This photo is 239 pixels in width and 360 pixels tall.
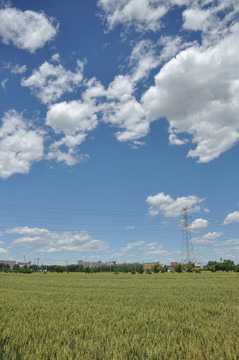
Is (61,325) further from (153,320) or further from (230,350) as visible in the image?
(230,350)

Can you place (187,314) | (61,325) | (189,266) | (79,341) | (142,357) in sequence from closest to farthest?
A: (142,357) → (79,341) → (61,325) → (187,314) → (189,266)

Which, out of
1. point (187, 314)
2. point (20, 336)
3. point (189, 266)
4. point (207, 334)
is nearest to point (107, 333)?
point (20, 336)

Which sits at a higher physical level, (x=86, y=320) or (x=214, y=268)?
(x=86, y=320)

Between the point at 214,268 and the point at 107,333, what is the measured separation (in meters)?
127

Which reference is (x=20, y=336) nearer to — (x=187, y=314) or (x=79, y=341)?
(x=79, y=341)

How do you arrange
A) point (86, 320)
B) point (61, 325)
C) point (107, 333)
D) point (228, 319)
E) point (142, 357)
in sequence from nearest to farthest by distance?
point (142, 357)
point (107, 333)
point (61, 325)
point (86, 320)
point (228, 319)

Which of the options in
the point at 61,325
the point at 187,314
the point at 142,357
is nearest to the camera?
the point at 142,357

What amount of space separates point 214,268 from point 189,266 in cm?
1240

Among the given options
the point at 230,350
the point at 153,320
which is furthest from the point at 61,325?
the point at 230,350

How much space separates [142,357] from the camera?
4.85 m

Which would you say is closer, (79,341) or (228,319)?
(79,341)

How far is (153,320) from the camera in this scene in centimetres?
830

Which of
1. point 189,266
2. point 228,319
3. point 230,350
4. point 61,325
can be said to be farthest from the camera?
point 189,266

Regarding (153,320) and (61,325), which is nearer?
(61,325)
